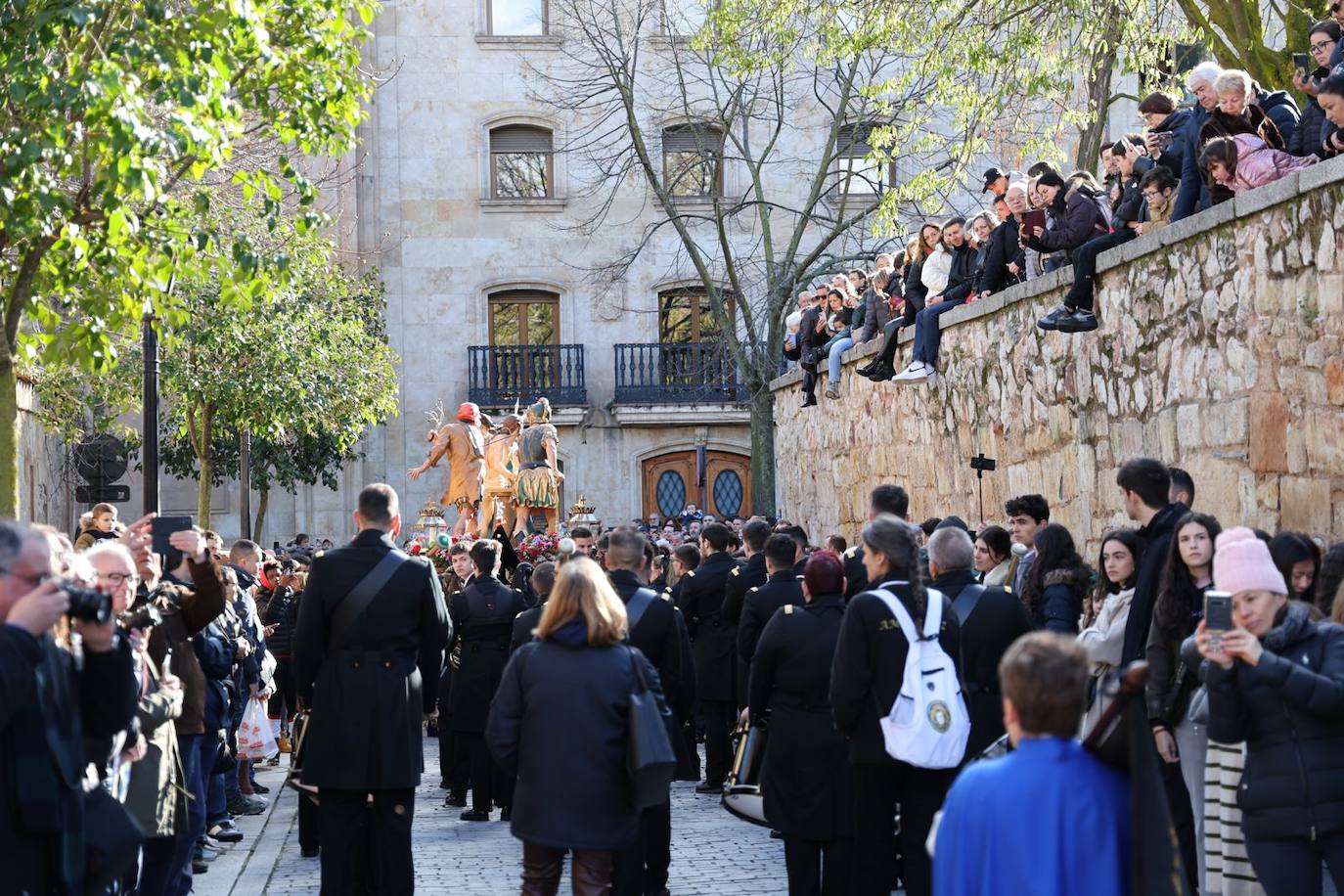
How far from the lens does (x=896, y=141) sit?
23188 millimetres

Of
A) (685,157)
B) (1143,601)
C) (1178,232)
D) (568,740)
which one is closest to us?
(568,740)

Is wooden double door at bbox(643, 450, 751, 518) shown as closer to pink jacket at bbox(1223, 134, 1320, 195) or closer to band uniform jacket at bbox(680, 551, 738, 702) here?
band uniform jacket at bbox(680, 551, 738, 702)

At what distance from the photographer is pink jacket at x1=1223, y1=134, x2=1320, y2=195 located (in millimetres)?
10039

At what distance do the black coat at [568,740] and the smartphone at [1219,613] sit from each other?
96.7 inches

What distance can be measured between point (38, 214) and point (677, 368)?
85.3ft

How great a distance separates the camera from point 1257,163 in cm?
1012

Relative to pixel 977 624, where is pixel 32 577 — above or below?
above

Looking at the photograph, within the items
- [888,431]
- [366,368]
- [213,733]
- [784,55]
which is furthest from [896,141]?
[213,733]

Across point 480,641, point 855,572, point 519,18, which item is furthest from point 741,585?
point 519,18

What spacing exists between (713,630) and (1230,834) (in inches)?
276

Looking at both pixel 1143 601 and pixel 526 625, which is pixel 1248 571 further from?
pixel 526 625

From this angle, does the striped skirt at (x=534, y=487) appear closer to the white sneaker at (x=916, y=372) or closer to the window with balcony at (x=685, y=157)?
the white sneaker at (x=916, y=372)

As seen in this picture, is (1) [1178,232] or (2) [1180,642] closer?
(2) [1180,642]

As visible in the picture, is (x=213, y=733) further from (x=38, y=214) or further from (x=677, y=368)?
(x=677, y=368)
